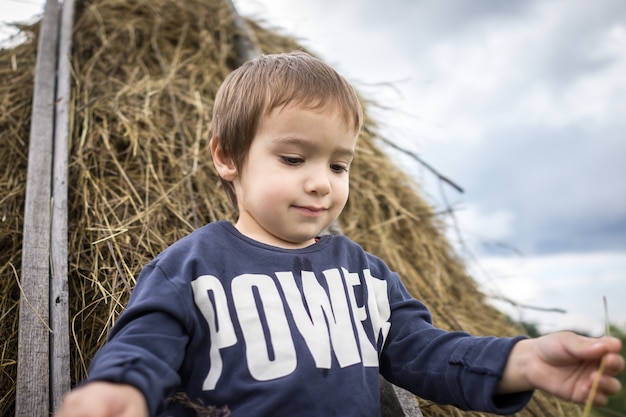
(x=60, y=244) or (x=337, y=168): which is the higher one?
(x=337, y=168)

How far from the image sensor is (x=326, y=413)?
129cm

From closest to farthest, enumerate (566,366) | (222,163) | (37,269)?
(566,366), (222,163), (37,269)

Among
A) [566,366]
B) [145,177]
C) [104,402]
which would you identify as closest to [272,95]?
[104,402]

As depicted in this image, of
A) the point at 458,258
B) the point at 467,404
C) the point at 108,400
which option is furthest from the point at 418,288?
the point at 108,400

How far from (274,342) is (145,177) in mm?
1418

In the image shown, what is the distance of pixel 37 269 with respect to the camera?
1.88 m

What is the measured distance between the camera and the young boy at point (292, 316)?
1199mm

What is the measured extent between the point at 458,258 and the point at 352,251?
88.1 inches

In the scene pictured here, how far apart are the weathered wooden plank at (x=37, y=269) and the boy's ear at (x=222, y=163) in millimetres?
776

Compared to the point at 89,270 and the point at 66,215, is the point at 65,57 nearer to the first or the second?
the point at 66,215

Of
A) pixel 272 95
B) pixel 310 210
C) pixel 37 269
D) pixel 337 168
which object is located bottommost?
pixel 37 269

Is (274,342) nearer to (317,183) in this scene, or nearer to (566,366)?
(317,183)

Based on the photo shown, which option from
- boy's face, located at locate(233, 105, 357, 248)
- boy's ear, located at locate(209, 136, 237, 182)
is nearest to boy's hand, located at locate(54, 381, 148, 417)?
boy's face, located at locate(233, 105, 357, 248)

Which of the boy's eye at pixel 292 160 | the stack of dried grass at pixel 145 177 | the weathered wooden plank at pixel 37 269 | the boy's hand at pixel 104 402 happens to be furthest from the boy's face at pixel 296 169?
the weathered wooden plank at pixel 37 269
